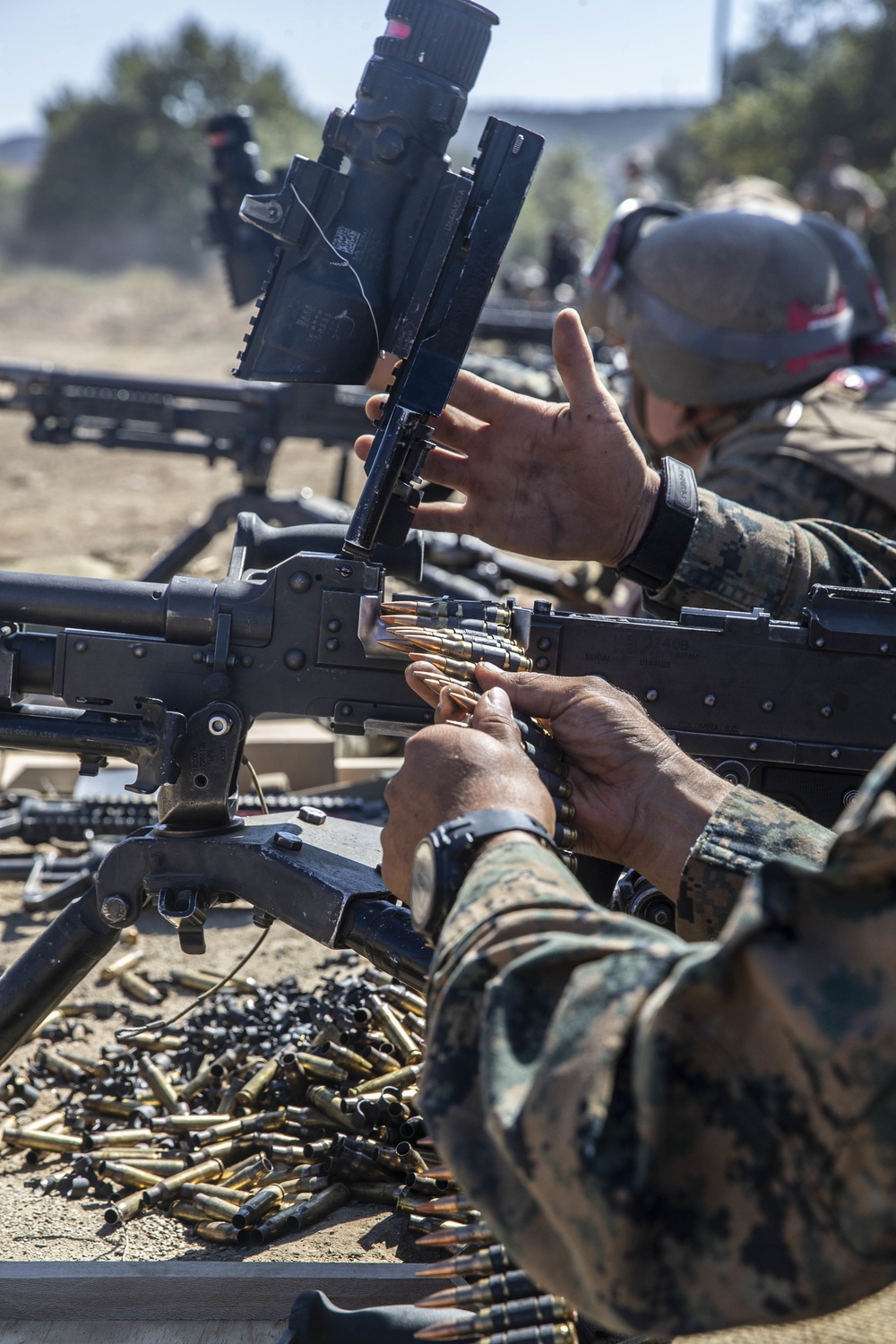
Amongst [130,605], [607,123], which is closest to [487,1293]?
[130,605]

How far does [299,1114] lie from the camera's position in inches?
123

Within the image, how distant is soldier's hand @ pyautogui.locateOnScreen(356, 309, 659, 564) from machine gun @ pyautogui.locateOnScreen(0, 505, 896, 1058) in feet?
1.83

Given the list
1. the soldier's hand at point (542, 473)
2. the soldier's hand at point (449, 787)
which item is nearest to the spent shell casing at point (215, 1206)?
the soldier's hand at point (449, 787)

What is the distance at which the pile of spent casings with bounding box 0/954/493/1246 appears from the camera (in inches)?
110

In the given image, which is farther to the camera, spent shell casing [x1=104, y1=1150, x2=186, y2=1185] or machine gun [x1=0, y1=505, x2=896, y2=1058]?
spent shell casing [x1=104, y1=1150, x2=186, y2=1185]

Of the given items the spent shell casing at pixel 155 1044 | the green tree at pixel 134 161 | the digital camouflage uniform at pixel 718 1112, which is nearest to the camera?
the digital camouflage uniform at pixel 718 1112

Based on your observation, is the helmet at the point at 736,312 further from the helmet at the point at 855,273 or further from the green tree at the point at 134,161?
the green tree at the point at 134,161

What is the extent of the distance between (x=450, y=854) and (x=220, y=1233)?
1578mm

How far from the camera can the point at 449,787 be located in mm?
1807

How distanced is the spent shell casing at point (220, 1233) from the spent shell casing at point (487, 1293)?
0.62 metres

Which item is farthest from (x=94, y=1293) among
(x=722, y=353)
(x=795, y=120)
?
(x=795, y=120)

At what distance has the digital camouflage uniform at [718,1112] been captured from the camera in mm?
1211

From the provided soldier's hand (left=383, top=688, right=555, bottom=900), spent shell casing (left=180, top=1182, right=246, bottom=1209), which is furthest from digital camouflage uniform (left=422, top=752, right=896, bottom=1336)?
spent shell casing (left=180, top=1182, right=246, bottom=1209)

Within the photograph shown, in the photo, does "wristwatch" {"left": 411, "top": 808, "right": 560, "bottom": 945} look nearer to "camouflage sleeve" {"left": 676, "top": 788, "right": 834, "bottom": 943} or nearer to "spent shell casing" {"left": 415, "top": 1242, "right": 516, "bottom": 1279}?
"camouflage sleeve" {"left": 676, "top": 788, "right": 834, "bottom": 943}
